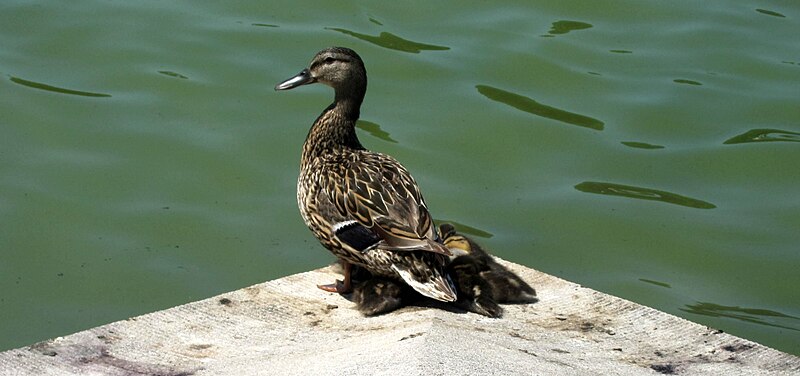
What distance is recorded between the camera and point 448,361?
4270 mm

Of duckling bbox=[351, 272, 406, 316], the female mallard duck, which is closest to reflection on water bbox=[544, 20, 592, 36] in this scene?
the female mallard duck

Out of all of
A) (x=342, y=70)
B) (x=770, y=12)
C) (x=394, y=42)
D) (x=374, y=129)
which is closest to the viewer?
(x=342, y=70)

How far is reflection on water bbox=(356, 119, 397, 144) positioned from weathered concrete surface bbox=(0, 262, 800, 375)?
2.34 metres

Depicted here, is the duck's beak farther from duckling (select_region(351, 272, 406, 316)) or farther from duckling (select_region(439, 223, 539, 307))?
duckling (select_region(351, 272, 406, 316))

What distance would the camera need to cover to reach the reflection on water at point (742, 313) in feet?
21.1

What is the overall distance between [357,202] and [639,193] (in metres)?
2.70

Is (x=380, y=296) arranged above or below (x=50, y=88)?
below

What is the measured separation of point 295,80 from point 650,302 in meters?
2.17

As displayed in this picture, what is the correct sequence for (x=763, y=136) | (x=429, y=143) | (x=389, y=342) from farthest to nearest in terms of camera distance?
(x=763, y=136) → (x=429, y=143) → (x=389, y=342)

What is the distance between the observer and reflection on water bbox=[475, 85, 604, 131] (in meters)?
8.41

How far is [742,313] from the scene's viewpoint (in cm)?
648

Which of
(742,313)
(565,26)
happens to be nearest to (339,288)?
(742,313)

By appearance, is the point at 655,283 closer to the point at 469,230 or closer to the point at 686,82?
the point at 469,230

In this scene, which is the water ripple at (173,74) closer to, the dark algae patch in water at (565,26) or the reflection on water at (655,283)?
the dark algae patch in water at (565,26)
